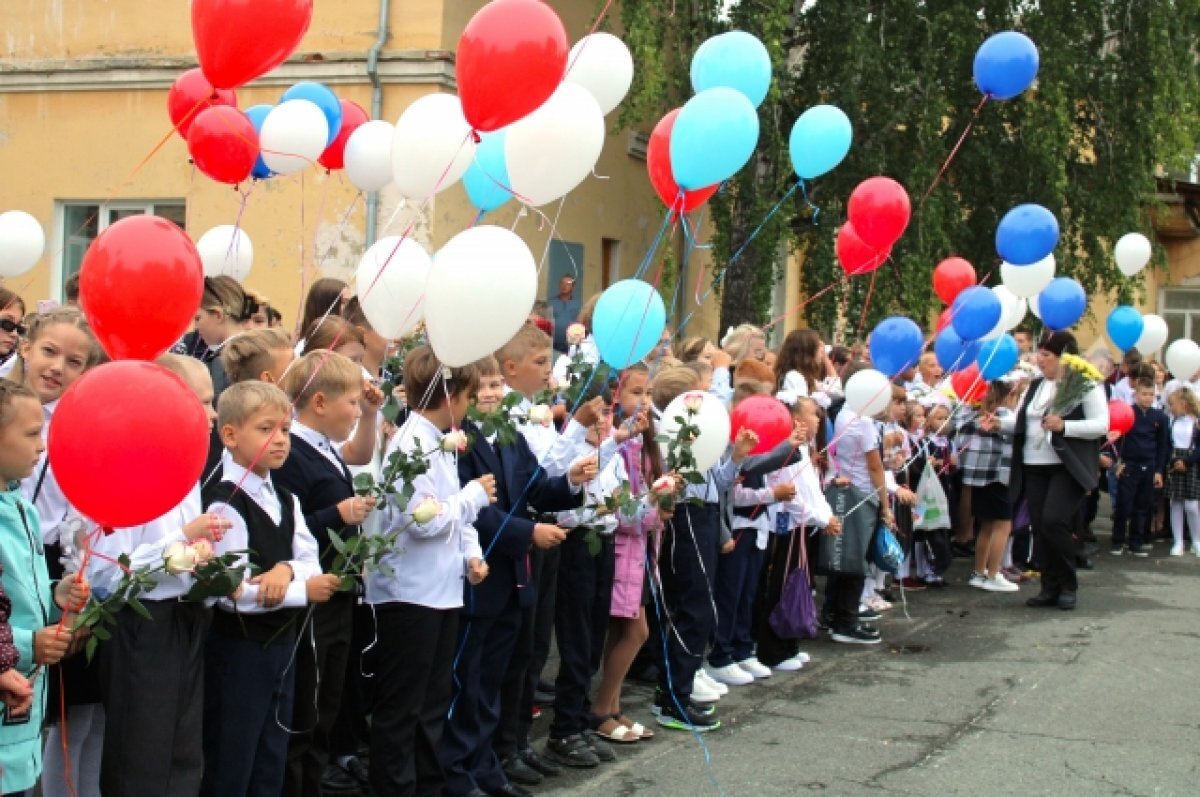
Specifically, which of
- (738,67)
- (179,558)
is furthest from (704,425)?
(179,558)

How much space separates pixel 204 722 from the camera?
167 inches

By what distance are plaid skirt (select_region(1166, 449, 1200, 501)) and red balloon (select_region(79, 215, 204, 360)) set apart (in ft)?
41.0

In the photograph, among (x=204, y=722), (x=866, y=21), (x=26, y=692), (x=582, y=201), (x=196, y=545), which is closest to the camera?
(x=26, y=692)

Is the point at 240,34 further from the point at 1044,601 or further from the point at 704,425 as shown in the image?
the point at 1044,601

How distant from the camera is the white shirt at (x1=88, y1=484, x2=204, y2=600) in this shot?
3.88 meters

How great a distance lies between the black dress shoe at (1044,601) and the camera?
408 inches

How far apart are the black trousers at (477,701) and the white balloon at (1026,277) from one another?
5814mm

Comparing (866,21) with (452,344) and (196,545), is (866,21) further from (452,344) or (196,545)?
(196,545)

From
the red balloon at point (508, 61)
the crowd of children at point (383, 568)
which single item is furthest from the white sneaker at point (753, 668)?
the red balloon at point (508, 61)

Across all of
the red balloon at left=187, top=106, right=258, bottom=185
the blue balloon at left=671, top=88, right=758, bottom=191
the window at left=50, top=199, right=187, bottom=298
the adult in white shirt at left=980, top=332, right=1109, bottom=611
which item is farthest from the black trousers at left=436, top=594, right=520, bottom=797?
the window at left=50, top=199, right=187, bottom=298

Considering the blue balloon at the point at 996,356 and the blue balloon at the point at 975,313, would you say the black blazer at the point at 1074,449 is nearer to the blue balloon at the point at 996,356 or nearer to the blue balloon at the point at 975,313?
the blue balloon at the point at 996,356

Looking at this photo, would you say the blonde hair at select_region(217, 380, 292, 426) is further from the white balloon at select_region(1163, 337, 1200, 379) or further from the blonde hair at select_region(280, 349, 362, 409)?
the white balloon at select_region(1163, 337, 1200, 379)

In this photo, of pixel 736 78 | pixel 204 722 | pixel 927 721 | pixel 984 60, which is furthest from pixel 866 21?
pixel 204 722

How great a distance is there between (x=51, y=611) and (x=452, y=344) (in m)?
1.50
